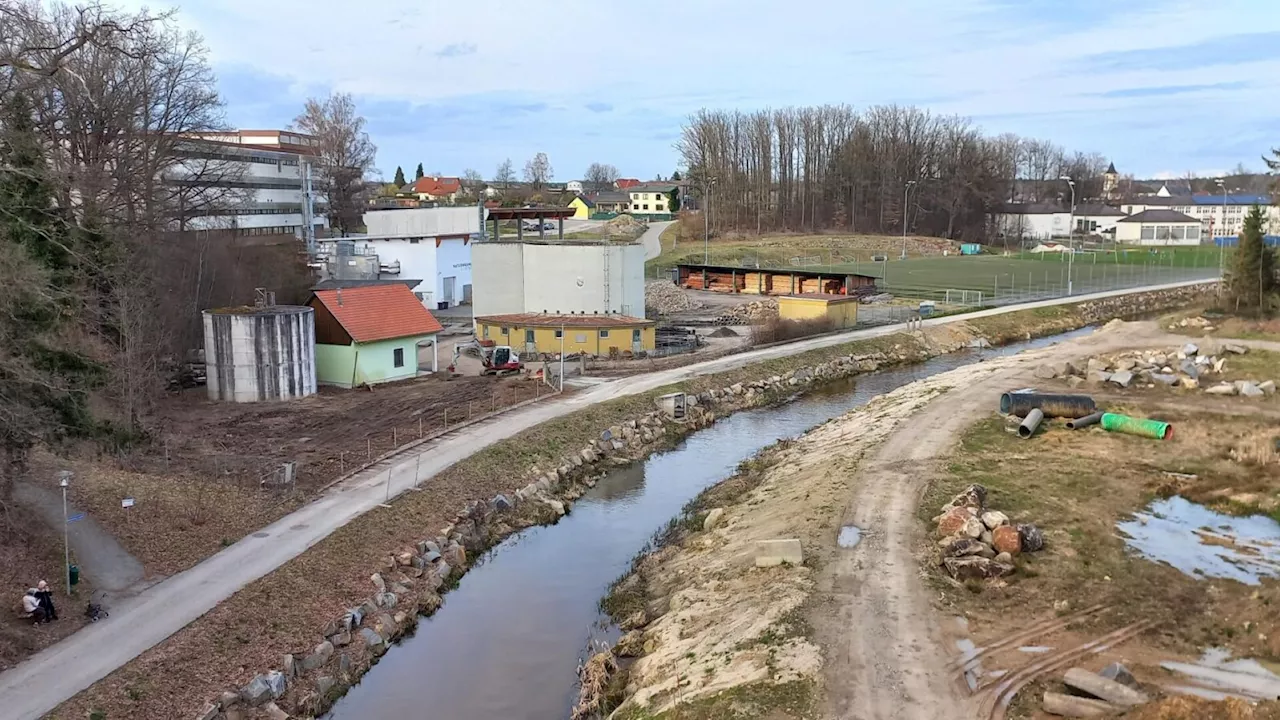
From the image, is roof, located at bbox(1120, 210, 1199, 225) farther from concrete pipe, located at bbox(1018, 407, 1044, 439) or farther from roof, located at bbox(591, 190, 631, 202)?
concrete pipe, located at bbox(1018, 407, 1044, 439)

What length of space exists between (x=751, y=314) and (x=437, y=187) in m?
99.0

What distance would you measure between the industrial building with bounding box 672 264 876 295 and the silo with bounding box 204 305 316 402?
127ft

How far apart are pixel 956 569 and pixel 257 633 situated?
41.1 feet

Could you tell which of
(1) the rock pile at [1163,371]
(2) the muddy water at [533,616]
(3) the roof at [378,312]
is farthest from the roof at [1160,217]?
(3) the roof at [378,312]

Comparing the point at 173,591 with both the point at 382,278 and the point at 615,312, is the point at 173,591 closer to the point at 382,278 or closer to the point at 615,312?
the point at 615,312

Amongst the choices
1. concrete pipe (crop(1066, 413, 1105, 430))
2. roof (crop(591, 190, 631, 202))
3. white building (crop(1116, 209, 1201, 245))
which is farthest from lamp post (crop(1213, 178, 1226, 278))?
roof (crop(591, 190, 631, 202))

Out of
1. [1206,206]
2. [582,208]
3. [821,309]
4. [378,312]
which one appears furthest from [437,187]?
[1206,206]

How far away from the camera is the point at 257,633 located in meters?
16.0

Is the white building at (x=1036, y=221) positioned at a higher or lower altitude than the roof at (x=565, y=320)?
higher

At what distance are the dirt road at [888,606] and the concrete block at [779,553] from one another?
645mm

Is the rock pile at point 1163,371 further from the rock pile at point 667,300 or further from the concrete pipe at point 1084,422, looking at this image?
the rock pile at point 667,300

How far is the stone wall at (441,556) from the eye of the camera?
15.1 metres

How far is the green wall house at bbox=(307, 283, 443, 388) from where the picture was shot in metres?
36.1

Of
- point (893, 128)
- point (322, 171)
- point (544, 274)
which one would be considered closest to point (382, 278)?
point (544, 274)
